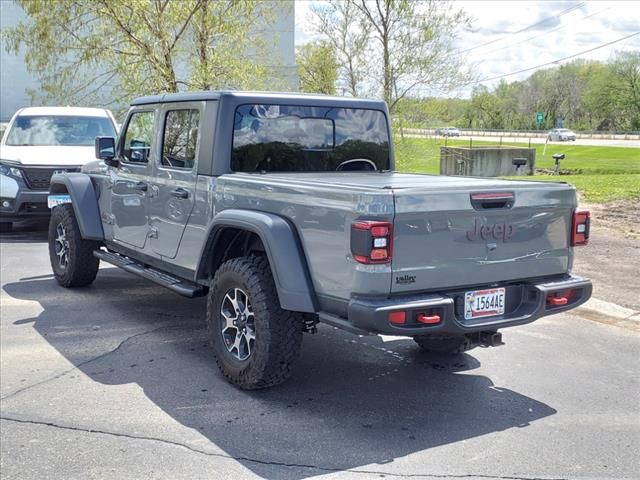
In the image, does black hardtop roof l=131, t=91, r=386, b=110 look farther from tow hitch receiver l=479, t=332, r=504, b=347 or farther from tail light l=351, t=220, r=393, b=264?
tow hitch receiver l=479, t=332, r=504, b=347

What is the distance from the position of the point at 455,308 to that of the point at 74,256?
15.3ft

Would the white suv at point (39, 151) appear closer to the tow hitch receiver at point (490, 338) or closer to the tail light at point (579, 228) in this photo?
the tow hitch receiver at point (490, 338)

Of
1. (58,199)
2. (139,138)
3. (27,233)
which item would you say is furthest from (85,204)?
(27,233)

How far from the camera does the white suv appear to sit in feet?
35.2

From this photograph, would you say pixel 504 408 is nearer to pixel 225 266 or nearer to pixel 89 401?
pixel 225 266

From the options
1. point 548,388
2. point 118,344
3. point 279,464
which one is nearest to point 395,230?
point 279,464

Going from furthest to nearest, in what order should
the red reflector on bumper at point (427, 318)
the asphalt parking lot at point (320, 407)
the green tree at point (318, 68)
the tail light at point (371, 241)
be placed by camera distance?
the green tree at point (318, 68), the red reflector on bumper at point (427, 318), the tail light at point (371, 241), the asphalt parking lot at point (320, 407)

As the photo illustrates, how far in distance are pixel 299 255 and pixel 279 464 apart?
49.1 inches

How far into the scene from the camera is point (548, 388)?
16.3 feet

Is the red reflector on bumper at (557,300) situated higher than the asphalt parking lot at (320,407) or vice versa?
the red reflector on bumper at (557,300)

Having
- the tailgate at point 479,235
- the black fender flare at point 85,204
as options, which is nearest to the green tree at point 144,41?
the black fender flare at point 85,204

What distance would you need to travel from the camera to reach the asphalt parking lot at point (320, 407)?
3.80 m

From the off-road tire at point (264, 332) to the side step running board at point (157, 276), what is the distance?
772 millimetres

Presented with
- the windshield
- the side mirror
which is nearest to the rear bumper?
the side mirror
